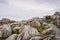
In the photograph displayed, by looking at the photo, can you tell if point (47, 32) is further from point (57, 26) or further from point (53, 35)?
point (57, 26)

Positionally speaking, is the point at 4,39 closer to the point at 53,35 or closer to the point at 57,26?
the point at 53,35

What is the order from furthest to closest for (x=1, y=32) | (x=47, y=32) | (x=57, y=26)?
1. (x=57, y=26)
2. (x=1, y=32)
3. (x=47, y=32)

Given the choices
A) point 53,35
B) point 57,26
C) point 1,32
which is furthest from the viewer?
point 57,26

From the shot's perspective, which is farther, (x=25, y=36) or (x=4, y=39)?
(x=4, y=39)

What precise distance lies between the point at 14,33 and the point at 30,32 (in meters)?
6.72

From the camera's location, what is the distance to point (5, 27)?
50.1 m

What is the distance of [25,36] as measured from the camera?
4341 centimetres

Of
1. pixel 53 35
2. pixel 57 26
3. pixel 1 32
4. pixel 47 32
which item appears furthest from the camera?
pixel 57 26

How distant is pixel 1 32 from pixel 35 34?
995 cm

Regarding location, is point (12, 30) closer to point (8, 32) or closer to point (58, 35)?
point (8, 32)

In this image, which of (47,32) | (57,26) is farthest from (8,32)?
(57,26)

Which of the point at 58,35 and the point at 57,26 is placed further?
the point at 57,26

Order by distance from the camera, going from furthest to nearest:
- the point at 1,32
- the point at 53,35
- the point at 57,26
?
the point at 57,26, the point at 1,32, the point at 53,35

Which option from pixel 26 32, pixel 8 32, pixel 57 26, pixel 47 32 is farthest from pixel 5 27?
pixel 57 26
